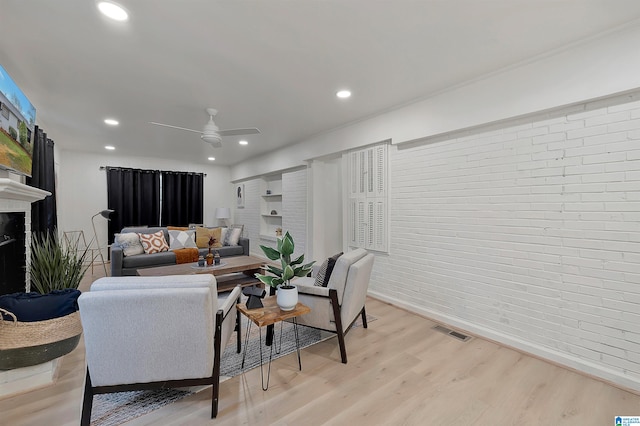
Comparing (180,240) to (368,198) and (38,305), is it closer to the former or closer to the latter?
(38,305)

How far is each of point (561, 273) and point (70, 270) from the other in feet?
15.1

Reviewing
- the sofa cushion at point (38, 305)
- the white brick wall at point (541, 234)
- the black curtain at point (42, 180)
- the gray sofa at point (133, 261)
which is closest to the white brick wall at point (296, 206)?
the gray sofa at point (133, 261)

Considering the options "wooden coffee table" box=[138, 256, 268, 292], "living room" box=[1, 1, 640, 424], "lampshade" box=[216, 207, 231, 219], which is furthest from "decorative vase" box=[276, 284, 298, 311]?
"lampshade" box=[216, 207, 231, 219]

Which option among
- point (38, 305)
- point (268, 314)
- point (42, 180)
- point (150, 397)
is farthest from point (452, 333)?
point (42, 180)

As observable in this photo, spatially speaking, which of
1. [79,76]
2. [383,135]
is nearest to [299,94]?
[383,135]

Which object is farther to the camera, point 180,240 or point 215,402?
point 180,240

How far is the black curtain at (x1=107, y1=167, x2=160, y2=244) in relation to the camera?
242 inches

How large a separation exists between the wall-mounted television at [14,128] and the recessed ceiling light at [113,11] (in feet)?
3.03

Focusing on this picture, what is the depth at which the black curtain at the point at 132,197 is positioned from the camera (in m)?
6.16

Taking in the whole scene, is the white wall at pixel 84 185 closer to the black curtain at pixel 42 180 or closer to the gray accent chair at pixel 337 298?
the black curtain at pixel 42 180

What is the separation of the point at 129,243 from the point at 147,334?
12.4ft

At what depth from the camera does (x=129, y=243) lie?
458 cm

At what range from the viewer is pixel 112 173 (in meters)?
6.17

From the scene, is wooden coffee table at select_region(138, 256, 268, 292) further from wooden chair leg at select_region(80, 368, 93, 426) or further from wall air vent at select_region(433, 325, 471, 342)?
wall air vent at select_region(433, 325, 471, 342)
